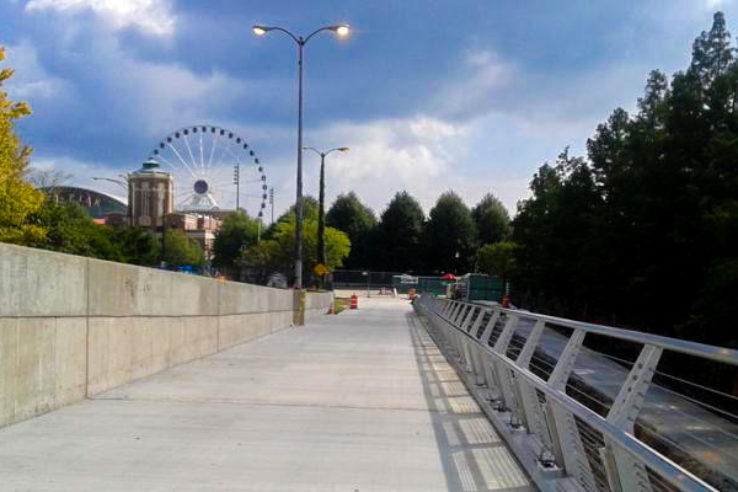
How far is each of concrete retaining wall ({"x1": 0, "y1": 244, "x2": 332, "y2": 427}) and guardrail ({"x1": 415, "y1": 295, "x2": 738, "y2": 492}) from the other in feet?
15.0

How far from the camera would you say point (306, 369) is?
1337 cm

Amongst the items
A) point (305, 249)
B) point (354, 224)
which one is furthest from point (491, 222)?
point (305, 249)

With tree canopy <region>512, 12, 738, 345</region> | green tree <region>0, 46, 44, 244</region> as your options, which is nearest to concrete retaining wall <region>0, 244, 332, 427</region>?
green tree <region>0, 46, 44, 244</region>

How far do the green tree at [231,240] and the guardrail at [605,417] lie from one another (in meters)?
127

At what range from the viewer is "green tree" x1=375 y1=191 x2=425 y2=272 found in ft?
381

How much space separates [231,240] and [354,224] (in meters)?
25.5

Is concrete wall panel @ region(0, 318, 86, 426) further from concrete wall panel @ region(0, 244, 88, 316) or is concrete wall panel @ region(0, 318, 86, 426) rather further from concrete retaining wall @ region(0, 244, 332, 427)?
concrete wall panel @ region(0, 244, 88, 316)

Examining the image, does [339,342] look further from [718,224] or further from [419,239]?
[419,239]

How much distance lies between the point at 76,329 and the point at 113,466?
2748 mm

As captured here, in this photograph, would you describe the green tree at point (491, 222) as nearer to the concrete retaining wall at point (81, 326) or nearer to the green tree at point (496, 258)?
the green tree at point (496, 258)

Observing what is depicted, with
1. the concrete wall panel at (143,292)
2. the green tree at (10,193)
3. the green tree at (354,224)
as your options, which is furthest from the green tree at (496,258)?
the concrete wall panel at (143,292)

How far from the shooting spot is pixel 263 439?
24.1 feet

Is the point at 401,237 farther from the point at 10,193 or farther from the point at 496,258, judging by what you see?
the point at 10,193

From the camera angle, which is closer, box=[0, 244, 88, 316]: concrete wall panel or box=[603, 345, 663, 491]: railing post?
box=[603, 345, 663, 491]: railing post
